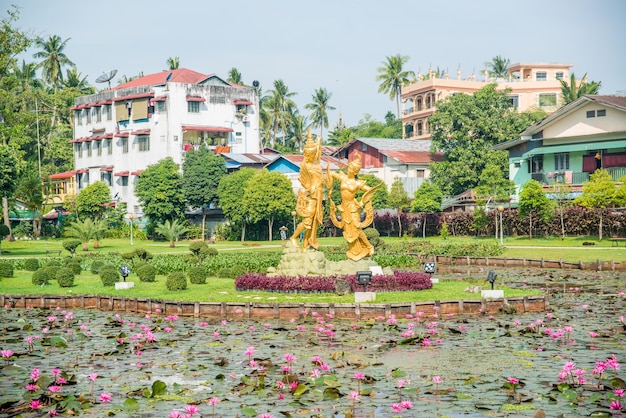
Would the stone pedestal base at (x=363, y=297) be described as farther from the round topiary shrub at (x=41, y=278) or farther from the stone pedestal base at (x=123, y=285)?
the round topiary shrub at (x=41, y=278)

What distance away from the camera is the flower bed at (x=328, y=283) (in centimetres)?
2984

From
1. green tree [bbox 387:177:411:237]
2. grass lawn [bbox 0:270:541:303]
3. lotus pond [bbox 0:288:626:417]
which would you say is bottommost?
lotus pond [bbox 0:288:626:417]

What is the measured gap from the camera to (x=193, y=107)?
271 feet

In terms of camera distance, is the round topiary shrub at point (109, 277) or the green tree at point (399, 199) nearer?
the round topiary shrub at point (109, 277)

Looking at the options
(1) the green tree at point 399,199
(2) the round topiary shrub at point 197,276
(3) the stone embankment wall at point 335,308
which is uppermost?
(1) the green tree at point 399,199

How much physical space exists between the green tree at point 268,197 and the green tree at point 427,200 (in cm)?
958

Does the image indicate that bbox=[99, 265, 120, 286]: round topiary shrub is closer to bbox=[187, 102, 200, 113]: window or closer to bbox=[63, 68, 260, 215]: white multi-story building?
bbox=[63, 68, 260, 215]: white multi-story building

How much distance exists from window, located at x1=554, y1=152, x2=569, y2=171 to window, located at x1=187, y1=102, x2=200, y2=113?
115 feet

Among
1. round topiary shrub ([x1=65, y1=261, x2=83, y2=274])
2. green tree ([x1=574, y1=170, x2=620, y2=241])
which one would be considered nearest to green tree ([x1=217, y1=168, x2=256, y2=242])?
green tree ([x1=574, y1=170, x2=620, y2=241])

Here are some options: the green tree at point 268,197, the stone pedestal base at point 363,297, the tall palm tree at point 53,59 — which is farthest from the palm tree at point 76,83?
the stone pedestal base at point 363,297

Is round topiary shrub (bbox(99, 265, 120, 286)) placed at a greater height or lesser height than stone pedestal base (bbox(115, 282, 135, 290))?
greater

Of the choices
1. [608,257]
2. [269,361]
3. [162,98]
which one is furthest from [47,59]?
[269,361]

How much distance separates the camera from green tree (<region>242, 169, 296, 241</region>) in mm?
66688

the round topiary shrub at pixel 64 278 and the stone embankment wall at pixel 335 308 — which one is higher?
the round topiary shrub at pixel 64 278
